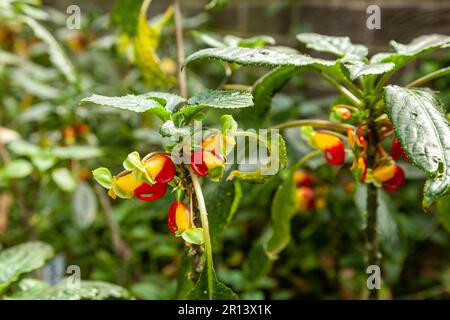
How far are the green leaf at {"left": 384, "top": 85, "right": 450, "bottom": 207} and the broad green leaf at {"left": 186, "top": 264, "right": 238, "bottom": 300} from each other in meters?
0.26

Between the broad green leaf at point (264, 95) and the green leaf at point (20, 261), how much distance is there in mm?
397

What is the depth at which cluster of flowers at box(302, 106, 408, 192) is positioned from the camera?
68 centimetres

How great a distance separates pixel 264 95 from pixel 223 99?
0.61ft

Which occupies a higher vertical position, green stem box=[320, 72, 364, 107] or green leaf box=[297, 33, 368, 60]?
green leaf box=[297, 33, 368, 60]

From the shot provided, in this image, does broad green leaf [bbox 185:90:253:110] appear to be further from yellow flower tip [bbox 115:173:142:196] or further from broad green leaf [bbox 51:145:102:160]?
broad green leaf [bbox 51:145:102:160]

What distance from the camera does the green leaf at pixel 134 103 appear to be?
543 mm

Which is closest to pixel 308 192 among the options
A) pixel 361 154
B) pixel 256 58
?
pixel 361 154

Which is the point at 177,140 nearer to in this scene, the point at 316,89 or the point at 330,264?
the point at 330,264

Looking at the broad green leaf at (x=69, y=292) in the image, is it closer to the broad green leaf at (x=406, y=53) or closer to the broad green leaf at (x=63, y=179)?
the broad green leaf at (x=63, y=179)

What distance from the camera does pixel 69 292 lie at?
737 mm

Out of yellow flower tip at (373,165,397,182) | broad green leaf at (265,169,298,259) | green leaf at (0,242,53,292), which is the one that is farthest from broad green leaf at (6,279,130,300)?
yellow flower tip at (373,165,397,182)

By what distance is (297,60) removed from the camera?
615mm

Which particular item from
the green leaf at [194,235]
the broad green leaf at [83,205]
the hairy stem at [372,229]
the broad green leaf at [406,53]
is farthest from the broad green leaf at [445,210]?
the broad green leaf at [83,205]
